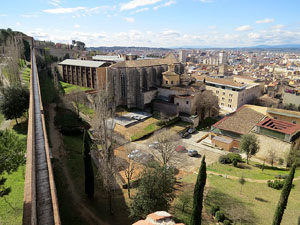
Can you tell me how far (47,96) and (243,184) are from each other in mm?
42958

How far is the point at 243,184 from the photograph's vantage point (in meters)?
25.3

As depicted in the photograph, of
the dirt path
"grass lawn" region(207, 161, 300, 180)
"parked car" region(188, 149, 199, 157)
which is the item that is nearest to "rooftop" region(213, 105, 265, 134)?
"parked car" region(188, 149, 199, 157)

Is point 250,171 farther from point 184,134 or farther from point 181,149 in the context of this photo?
point 184,134

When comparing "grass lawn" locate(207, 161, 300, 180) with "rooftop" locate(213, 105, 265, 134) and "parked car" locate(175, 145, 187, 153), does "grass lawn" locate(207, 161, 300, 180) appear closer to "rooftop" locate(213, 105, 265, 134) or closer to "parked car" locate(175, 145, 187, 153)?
"parked car" locate(175, 145, 187, 153)

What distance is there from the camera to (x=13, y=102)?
36.5 m

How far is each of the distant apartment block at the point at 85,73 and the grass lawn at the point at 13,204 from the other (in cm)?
4119

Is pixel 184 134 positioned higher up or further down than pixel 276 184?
further down

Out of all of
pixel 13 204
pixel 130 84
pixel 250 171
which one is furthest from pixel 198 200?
pixel 130 84

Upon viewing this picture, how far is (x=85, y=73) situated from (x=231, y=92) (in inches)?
1850

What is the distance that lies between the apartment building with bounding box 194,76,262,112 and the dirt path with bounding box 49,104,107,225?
154 feet

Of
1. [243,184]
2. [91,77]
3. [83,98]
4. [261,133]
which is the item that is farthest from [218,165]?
[91,77]

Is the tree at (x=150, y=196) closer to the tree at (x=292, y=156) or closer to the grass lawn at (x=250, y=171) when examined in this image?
the grass lawn at (x=250, y=171)

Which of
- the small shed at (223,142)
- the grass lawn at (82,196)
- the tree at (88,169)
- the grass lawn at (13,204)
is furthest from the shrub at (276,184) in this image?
the grass lawn at (13,204)

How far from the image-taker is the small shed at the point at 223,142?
39450 millimetres
